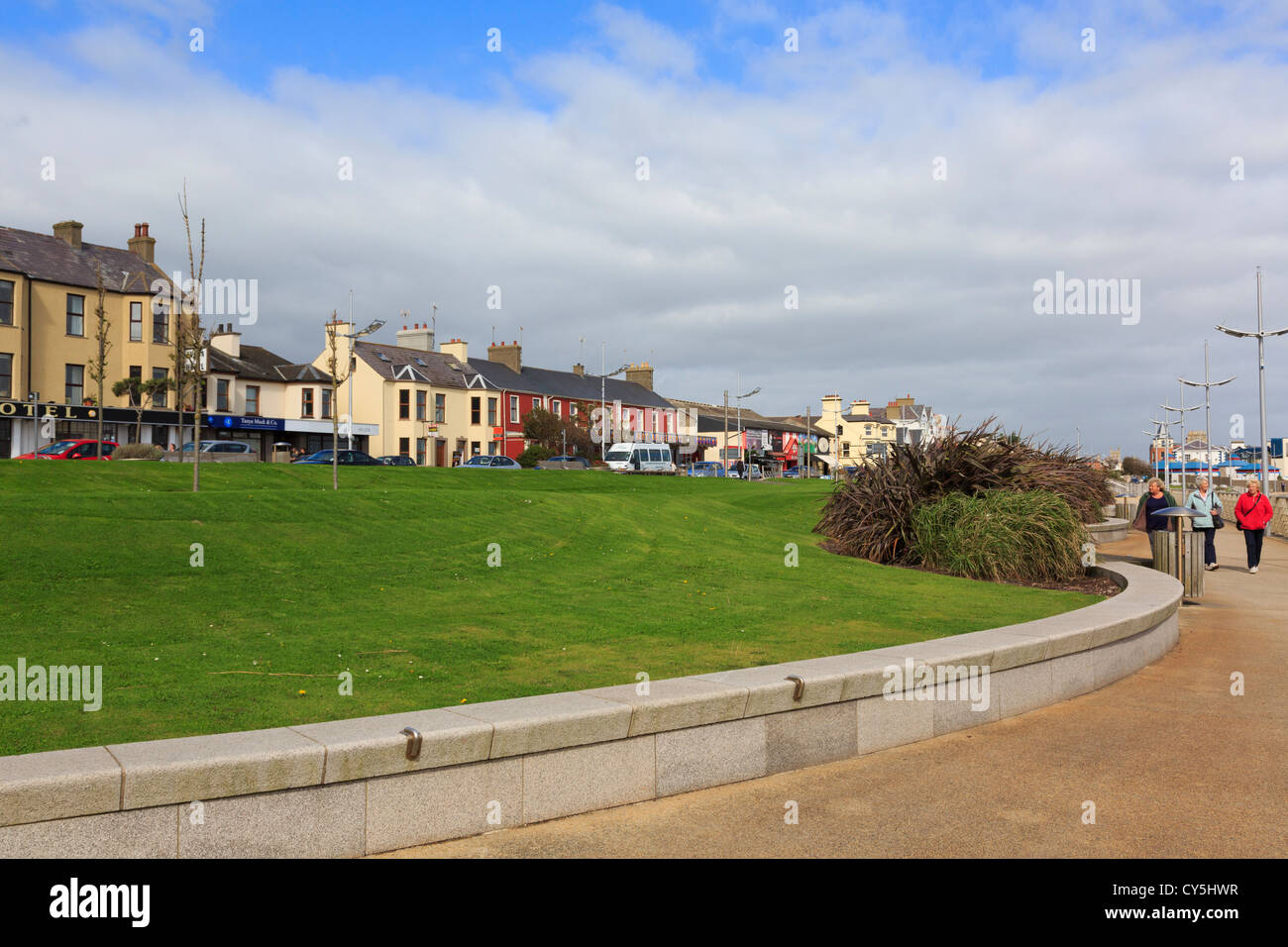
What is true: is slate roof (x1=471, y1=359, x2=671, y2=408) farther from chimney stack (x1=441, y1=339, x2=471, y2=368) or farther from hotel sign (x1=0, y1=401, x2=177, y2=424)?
hotel sign (x1=0, y1=401, x2=177, y2=424)

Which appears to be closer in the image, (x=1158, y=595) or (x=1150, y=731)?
(x=1150, y=731)

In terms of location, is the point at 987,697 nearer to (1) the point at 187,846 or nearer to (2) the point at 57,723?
(1) the point at 187,846

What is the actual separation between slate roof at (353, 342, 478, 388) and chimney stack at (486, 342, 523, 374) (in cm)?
495

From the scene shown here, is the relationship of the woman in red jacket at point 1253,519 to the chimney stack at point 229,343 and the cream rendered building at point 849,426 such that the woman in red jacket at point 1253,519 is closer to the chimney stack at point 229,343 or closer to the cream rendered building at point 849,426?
the chimney stack at point 229,343

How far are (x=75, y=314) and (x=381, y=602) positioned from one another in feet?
143

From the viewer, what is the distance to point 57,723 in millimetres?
4996

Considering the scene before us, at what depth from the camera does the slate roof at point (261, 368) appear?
5316 cm

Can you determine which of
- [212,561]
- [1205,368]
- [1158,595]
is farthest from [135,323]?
[1205,368]

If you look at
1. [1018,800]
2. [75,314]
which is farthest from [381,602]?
[75,314]

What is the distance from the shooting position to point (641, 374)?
88625mm

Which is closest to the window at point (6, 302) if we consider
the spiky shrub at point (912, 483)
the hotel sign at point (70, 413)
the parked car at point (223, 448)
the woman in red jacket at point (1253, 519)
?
the hotel sign at point (70, 413)

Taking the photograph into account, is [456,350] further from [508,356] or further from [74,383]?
[74,383]

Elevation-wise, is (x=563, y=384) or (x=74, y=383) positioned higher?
(x=563, y=384)
